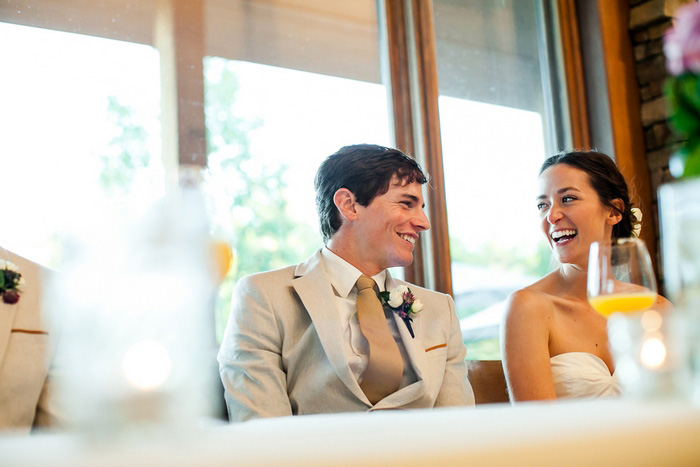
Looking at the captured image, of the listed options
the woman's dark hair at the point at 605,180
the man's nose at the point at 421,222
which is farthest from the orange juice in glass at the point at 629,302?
the woman's dark hair at the point at 605,180

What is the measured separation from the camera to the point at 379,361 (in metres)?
2.18

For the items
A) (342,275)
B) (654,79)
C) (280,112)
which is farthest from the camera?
(654,79)

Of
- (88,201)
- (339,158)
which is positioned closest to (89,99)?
(88,201)

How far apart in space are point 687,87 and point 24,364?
149 cm

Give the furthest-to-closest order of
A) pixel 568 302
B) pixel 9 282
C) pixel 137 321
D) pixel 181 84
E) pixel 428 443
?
pixel 181 84 → pixel 568 302 → pixel 9 282 → pixel 137 321 → pixel 428 443

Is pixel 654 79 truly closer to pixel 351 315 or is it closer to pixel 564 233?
pixel 564 233

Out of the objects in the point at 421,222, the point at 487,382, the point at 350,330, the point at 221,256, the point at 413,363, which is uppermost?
the point at 421,222

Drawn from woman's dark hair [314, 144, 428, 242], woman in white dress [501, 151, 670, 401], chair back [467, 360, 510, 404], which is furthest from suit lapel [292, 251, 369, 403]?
chair back [467, 360, 510, 404]

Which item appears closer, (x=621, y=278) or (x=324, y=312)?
(x=621, y=278)

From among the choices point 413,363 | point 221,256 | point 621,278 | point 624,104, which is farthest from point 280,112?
point 221,256

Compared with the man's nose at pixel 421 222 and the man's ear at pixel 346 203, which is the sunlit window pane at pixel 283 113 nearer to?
the man's ear at pixel 346 203

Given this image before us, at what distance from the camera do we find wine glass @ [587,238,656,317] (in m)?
1.06

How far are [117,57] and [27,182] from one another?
578 millimetres

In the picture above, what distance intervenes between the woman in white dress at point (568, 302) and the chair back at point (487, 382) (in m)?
0.45
